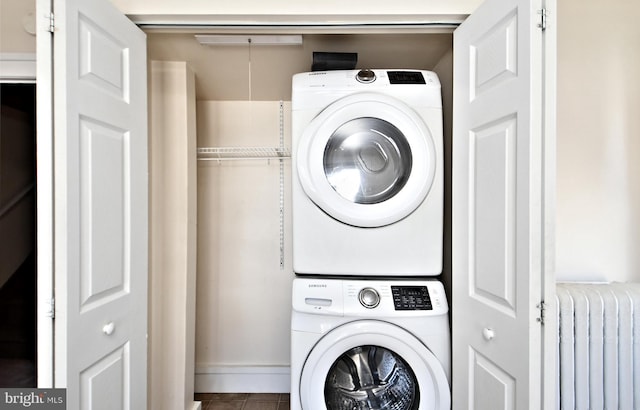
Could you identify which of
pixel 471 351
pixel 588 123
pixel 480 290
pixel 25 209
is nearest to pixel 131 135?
pixel 25 209

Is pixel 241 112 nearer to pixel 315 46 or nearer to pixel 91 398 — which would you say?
pixel 315 46

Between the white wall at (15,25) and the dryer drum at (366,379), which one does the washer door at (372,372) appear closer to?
the dryer drum at (366,379)

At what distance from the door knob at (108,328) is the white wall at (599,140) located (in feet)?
6.54

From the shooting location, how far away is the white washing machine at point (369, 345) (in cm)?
153

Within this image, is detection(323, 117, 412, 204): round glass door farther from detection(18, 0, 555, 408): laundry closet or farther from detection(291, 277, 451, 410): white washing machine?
detection(291, 277, 451, 410): white washing machine

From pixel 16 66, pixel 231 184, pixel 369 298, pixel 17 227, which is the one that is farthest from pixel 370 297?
pixel 16 66

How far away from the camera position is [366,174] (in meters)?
1.67

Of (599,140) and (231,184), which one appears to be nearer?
(599,140)

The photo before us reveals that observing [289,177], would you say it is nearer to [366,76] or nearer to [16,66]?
[366,76]

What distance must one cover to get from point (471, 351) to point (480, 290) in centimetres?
25

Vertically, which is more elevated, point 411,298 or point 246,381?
point 411,298

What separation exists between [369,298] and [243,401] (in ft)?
4.50

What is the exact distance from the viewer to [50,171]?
1075 mm

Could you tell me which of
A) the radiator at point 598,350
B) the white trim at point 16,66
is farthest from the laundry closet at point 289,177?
the white trim at point 16,66
